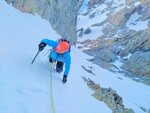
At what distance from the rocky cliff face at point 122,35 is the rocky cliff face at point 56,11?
1695cm

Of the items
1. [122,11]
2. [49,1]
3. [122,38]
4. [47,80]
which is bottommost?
[47,80]

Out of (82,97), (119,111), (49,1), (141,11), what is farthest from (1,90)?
(141,11)

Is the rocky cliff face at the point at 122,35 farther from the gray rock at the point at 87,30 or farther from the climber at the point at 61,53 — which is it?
the climber at the point at 61,53

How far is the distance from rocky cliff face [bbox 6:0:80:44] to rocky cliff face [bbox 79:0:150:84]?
17.0 m

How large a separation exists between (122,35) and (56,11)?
203ft

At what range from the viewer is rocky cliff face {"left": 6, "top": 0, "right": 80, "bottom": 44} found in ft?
64.7

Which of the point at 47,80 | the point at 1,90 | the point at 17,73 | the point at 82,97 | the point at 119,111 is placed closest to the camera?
the point at 1,90

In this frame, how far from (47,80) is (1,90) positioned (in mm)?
2998

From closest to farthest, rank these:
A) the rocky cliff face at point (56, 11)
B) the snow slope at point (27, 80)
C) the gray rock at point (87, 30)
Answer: the snow slope at point (27, 80) → the rocky cliff face at point (56, 11) → the gray rock at point (87, 30)

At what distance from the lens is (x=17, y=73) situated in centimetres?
1070

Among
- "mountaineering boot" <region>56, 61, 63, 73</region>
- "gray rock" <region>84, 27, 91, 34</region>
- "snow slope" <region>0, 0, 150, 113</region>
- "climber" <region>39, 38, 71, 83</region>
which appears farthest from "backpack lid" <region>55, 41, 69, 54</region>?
"gray rock" <region>84, 27, 91, 34</region>

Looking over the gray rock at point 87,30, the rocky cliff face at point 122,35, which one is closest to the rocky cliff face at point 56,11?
the rocky cliff face at point 122,35

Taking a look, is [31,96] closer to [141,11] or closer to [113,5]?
[141,11]

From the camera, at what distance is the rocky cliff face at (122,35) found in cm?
6536
